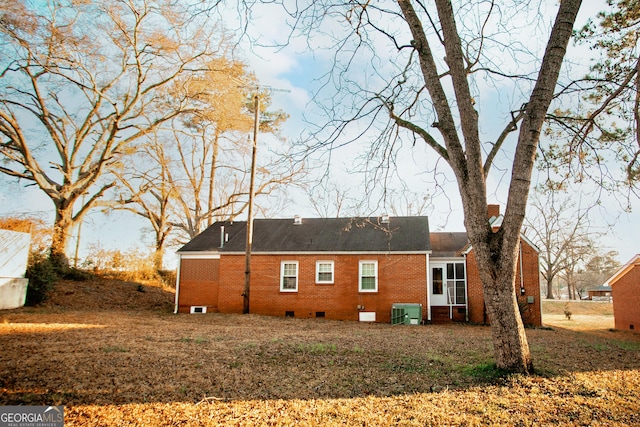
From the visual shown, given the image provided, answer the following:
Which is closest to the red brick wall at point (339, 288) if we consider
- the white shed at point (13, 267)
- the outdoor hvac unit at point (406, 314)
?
the outdoor hvac unit at point (406, 314)

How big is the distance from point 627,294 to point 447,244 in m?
8.21

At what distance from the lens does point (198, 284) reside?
20969 mm

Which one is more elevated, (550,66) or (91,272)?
(550,66)

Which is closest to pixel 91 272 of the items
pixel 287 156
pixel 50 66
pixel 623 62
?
pixel 50 66

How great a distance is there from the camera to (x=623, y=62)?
30.8 ft

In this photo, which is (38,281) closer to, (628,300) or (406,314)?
(406,314)

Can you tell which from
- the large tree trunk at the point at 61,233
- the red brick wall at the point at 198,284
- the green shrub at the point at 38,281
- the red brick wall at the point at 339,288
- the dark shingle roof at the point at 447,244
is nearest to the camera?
the green shrub at the point at 38,281

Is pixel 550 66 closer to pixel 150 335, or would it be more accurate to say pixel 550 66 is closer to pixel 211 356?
pixel 211 356

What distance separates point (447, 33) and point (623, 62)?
5.60 meters

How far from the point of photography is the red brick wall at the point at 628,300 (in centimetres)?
1806

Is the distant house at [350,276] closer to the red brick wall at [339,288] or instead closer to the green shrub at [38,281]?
the red brick wall at [339,288]

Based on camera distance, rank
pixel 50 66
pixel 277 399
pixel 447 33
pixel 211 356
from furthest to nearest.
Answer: pixel 50 66
pixel 211 356
pixel 447 33
pixel 277 399

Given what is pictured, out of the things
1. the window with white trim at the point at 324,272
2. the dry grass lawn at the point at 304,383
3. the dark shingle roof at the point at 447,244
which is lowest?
the dry grass lawn at the point at 304,383

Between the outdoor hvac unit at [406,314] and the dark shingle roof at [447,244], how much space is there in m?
3.05
